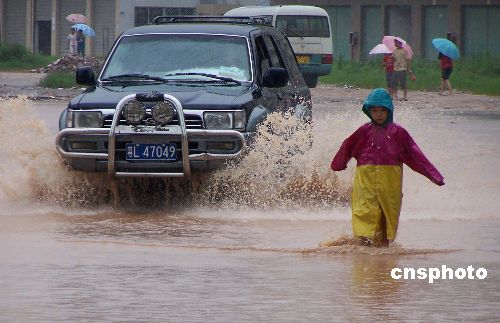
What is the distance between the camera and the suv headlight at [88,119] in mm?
13438

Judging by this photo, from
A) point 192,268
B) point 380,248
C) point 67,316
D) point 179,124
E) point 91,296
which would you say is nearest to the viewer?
point 67,316

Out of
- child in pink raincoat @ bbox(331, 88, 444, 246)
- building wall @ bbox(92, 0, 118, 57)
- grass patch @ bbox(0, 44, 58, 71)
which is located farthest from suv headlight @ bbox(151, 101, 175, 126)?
building wall @ bbox(92, 0, 118, 57)

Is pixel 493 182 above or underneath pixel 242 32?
underneath

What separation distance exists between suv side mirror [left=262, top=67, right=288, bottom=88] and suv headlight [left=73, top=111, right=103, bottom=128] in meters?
1.73

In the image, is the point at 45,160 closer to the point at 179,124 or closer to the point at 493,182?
the point at 179,124

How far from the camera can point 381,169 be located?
10.9 m

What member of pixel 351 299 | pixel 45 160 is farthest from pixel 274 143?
pixel 351 299

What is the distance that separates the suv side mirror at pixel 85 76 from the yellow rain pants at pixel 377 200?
14.0ft

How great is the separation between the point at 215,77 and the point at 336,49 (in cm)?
5257

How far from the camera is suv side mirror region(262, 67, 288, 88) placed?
1416 centimetres

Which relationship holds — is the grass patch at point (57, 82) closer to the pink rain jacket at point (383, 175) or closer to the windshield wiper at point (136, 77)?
the windshield wiper at point (136, 77)

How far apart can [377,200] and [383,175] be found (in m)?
0.19

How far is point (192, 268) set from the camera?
10.1 m

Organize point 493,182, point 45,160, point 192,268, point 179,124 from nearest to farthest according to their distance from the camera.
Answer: point 192,268
point 179,124
point 45,160
point 493,182
